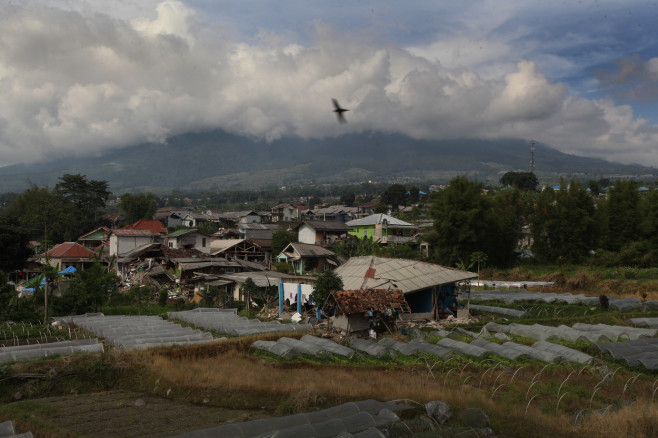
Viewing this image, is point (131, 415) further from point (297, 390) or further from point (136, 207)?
point (136, 207)

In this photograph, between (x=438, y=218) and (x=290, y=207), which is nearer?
(x=438, y=218)

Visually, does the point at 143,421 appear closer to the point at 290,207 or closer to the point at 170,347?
the point at 170,347

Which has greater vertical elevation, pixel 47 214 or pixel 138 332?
pixel 47 214

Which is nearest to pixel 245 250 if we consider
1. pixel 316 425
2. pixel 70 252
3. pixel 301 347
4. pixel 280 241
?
pixel 280 241

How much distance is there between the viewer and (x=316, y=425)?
728 cm

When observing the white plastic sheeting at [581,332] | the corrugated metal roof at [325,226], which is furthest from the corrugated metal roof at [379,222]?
the white plastic sheeting at [581,332]

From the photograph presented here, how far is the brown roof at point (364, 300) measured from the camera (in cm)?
1619

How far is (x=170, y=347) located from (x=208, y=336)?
6.96ft

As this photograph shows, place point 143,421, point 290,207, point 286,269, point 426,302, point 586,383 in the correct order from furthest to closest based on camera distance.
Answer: point 290,207 < point 286,269 < point 426,302 < point 586,383 < point 143,421

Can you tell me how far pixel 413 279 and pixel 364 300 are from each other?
411 cm

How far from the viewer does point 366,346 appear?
45.2ft

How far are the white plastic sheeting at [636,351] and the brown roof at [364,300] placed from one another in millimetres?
6376

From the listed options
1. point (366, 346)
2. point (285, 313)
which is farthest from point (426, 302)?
point (366, 346)

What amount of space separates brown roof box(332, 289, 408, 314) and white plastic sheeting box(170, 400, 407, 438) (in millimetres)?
7984
